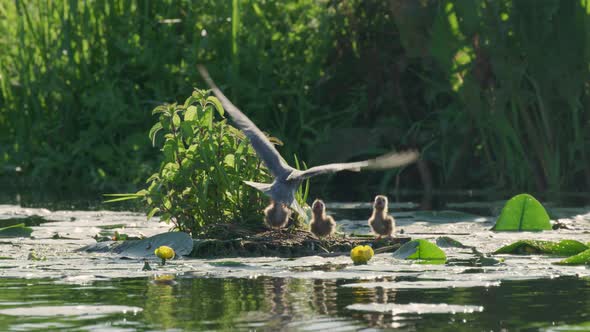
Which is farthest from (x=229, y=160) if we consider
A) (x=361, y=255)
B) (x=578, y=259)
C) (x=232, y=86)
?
(x=232, y=86)

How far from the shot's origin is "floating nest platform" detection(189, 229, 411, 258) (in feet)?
21.5

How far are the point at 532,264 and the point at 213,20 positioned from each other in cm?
917

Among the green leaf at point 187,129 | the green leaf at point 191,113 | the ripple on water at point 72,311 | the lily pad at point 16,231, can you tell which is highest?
the green leaf at point 191,113

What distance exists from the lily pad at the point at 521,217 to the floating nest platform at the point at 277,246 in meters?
1.54

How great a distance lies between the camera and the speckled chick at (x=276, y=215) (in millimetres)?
6762

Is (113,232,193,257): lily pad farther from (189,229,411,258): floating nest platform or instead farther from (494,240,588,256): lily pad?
(494,240,588,256): lily pad

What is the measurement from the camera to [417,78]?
47.5ft

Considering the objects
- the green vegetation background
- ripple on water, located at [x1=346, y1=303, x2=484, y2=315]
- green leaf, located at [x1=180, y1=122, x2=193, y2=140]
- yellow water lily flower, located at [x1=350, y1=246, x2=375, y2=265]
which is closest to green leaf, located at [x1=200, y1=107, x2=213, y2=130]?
green leaf, located at [x1=180, y1=122, x2=193, y2=140]

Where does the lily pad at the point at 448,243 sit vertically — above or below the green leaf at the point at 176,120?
below

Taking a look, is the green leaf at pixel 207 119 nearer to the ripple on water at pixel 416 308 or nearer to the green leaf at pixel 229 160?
the green leaf at pixel 229 160

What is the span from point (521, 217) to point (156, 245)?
110 inches

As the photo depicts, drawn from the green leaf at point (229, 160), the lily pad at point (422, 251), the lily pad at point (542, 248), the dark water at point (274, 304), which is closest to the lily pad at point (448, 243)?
the lily pad at point (542, 248)

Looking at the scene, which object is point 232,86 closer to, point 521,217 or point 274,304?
point 521,217

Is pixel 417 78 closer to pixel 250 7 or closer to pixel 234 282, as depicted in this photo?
pixel 250 7
